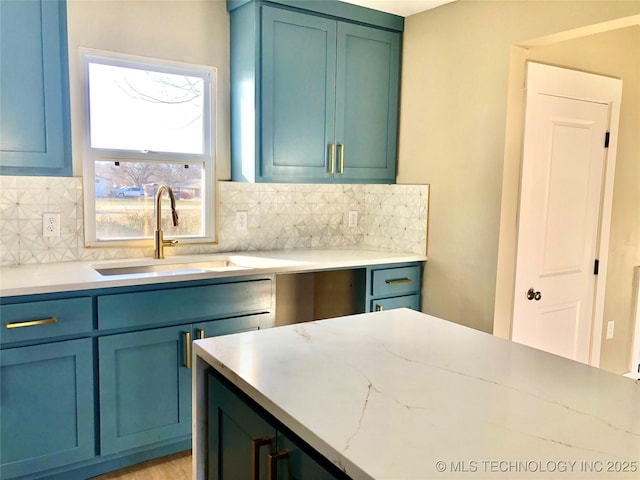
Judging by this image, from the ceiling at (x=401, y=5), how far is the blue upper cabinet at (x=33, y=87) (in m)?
1.60

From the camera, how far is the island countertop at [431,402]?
87 centimetres

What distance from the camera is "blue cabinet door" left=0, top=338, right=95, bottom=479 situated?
6.97 ft

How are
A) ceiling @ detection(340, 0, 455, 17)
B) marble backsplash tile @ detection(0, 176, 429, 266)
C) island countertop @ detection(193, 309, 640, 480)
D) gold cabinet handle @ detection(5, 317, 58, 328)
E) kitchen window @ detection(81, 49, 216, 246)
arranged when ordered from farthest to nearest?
ceiling @ detection(340, 0, 455, 17) → kitchen window @ detection(81, 49, 216, 246) → marble backsplash tile @ detection(0, 176, 429, 266) → gold cabinet handle @ detection(5, 317, 58, 328) → island countertop @ detection(193, 309, 640, 480)

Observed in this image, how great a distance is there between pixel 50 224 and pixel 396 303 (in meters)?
1.96

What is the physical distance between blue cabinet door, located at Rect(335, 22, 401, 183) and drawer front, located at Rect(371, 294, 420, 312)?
764 mm

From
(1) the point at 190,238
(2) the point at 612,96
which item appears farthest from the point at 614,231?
(1) the point at 190,238

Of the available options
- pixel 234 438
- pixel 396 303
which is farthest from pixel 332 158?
pixel 234 438

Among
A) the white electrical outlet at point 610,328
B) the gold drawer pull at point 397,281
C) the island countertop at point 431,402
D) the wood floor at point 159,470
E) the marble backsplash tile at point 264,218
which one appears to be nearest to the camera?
the island countertop at point 431,402

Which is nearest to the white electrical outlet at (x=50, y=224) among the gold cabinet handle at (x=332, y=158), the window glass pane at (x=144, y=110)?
the window glass pane at (x=144, y=110)

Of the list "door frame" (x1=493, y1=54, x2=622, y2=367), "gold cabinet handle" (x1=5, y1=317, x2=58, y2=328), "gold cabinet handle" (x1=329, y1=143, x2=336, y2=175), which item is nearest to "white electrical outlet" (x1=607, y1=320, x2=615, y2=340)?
"door frame" (x1=493, y1=54, x2=622, y2=367)

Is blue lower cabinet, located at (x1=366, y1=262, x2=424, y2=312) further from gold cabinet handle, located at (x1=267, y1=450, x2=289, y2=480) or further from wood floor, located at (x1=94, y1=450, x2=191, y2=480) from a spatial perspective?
gold cabinet handle, located at (x1=267, y1=450, x2=289, y2=480)

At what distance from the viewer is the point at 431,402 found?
1.08m

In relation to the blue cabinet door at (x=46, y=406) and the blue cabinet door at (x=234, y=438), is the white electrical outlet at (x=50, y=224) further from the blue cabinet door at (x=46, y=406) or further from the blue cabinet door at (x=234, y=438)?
the blue cabinet door at (x=234, y=438)

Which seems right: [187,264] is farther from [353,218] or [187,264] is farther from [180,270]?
[353,218]
